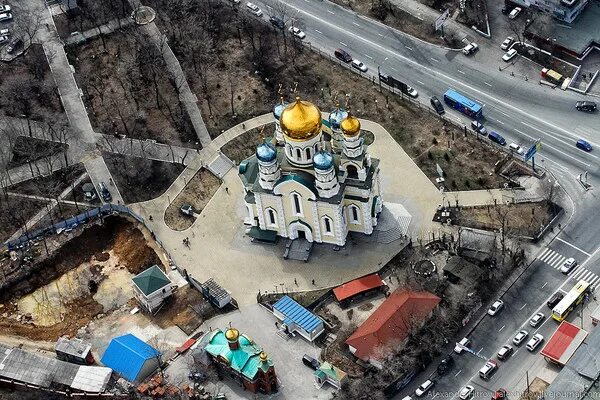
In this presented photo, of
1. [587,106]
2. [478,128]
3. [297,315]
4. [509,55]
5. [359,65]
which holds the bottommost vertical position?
[297,315]

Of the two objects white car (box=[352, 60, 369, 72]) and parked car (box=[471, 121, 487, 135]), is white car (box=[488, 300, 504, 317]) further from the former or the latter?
white car (box=[352, 60, 369, 72])

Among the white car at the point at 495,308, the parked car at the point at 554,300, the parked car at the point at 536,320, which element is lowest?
the white car at the point at 495,308

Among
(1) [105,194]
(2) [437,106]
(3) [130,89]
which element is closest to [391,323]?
(2) [437,106]

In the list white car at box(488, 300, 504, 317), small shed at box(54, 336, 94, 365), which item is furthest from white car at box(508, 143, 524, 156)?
small shed at box(54, 336, 94, 365)

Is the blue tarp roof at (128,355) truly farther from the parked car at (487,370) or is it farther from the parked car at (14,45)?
the parked car at (14,45)

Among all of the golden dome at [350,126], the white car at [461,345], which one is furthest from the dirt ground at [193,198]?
the white car at [461,345]

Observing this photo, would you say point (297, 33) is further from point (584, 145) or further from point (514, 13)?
point (584, 145)
